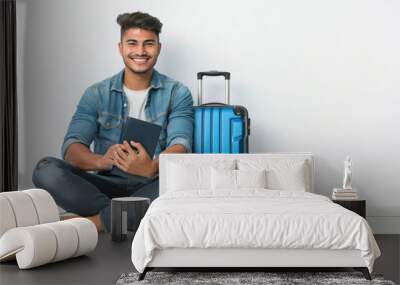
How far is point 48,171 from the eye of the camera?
22.2 feet

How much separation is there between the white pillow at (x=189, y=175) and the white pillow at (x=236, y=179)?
86 mm

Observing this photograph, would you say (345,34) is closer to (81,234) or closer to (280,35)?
(280,35)

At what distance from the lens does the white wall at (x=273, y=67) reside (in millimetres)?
7289

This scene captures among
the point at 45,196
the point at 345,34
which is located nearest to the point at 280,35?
the point at 345,34

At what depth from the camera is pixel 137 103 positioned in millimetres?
7152

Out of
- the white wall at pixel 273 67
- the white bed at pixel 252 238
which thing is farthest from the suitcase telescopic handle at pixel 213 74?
the white bed at pixel 252 238

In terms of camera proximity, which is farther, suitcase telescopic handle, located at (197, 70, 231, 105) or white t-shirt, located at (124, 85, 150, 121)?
white t-shirt, located at (124, 85, 150, 121)

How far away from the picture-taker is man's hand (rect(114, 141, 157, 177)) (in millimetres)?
6988

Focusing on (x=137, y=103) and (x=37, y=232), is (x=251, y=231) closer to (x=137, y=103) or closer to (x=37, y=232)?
(x=37, y=232)

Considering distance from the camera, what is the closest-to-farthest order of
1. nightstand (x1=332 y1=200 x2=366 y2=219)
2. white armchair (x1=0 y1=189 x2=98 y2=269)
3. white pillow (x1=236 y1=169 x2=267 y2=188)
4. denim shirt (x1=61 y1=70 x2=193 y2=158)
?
white armchair (x1=0 y1=189 x2=98 y2=269) < white pillow (x1=236 y1=169 x2=267 y2=188) < nightstand (x1=332 y1=200 x2=366 y2=219) < denim shirt (x1=61 y1=70 x2=193 y2=158)

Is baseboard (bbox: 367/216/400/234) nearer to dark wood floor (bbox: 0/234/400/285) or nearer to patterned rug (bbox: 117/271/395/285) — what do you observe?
dark wood floor (bbox: 0/234/400/285)

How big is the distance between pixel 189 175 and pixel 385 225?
7.85 feet

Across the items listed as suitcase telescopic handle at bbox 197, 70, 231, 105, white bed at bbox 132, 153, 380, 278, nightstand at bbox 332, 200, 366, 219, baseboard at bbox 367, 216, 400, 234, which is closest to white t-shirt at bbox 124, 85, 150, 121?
suitcase telescopic handle at bbox 197, 70, 231, 105

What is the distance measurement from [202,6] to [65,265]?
3.34 meters
